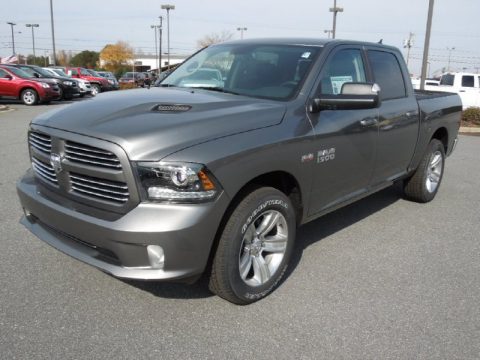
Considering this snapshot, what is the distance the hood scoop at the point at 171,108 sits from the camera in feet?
10.2

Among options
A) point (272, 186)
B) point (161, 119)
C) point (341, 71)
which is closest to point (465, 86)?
point (341, 71)

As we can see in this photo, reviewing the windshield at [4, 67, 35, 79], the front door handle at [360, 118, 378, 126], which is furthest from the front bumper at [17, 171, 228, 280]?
the windshield at [4, 67, 35, 79]

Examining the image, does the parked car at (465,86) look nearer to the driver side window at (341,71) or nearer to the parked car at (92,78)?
the driver side window at (341,71)

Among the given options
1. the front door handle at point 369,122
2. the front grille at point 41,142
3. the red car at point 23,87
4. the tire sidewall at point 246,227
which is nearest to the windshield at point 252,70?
the front door handle at point 369,122

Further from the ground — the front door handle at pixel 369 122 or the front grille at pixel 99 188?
the front door handle at pixel 369 122

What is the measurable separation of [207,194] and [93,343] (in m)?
1.13

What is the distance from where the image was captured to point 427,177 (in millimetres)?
5812

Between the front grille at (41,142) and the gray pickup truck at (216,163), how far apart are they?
14 mm

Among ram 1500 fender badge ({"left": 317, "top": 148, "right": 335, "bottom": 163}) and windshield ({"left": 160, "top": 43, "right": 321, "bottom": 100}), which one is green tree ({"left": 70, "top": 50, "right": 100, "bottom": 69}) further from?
ram 1500 fender badge ({"left": 317, "top": 148, "right": 335, "bottom": 163})

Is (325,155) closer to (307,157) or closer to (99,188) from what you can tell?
(307,157)

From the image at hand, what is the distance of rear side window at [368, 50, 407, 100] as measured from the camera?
15.3ft

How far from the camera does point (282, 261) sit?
136 inches

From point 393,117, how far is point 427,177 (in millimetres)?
1584

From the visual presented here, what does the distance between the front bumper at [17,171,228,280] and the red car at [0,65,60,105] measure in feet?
57.8
